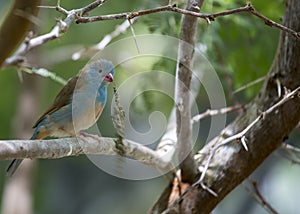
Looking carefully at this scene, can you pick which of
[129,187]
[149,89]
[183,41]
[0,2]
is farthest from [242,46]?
[129,187]

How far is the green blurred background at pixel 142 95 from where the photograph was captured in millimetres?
2393

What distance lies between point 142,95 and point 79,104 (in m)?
0.55

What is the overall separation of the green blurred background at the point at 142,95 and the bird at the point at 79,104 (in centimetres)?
22

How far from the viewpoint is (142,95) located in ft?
7.73

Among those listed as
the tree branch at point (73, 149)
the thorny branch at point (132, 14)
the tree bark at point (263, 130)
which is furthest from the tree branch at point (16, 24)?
the tree bark at point (263, 130)

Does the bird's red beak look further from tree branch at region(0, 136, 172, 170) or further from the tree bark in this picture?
the tree bark

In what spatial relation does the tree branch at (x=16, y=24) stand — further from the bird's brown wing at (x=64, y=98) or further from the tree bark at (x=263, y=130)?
the tree bark at (x=263, y=130)

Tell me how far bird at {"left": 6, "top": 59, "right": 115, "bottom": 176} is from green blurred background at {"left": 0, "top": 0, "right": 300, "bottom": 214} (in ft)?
0.71

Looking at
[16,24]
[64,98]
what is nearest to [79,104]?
[64,98]

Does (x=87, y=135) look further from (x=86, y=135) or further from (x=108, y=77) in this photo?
(x=108, y=77)

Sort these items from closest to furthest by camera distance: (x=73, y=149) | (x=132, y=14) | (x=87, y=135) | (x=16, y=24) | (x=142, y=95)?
(x=132, y=14), (x=73, y=149), (x=16, y=24), (x=87, y=135), (x=142, y=95)

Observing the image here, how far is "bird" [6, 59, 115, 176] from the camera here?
180 centimetres

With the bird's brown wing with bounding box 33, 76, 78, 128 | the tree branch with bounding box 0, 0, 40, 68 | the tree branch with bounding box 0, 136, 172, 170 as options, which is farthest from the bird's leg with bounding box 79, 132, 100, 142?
the tree branch with bounding box 0, 0, 40, 68

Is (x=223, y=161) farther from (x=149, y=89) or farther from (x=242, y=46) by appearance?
(x=242, y=46)
